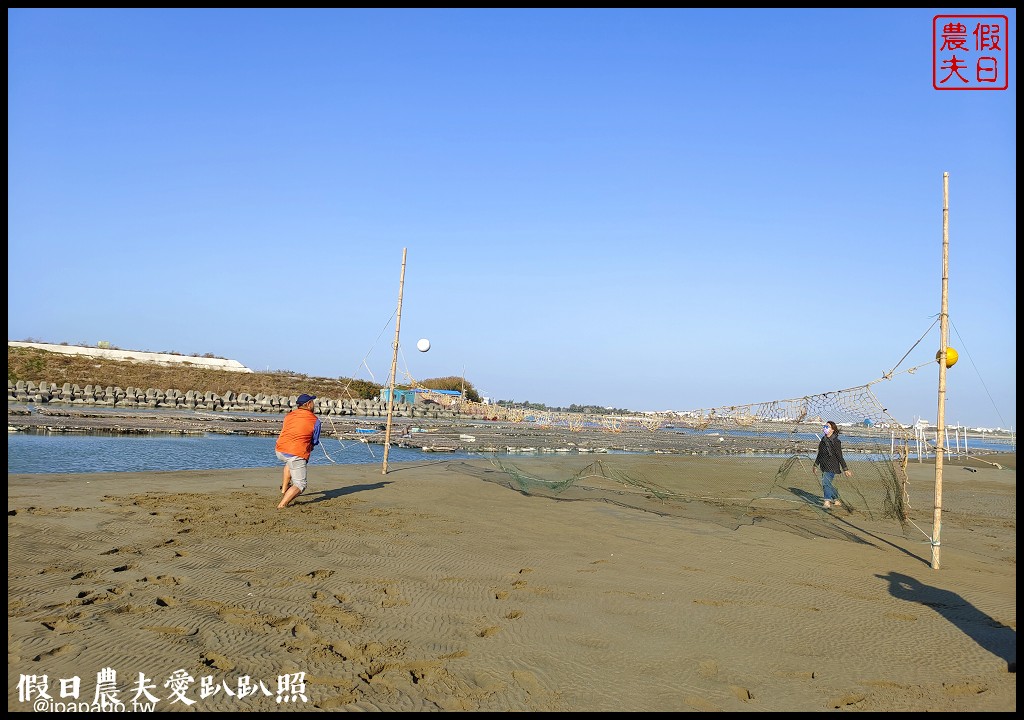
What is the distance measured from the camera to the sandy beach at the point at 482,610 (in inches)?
159

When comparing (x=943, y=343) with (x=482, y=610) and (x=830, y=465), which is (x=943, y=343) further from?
(x=482, y=610)

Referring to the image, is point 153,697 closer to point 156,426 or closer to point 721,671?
point 721,671

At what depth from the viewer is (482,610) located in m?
5.62

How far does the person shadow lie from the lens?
Result: 5258 millimetres

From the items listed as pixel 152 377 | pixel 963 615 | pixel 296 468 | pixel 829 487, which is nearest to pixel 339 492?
pixel 296 468

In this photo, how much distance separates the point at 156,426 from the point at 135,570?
76.5 feet

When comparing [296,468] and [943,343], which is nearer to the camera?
[943,343]

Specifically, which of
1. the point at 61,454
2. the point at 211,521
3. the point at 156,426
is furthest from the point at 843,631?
the point at 156,426

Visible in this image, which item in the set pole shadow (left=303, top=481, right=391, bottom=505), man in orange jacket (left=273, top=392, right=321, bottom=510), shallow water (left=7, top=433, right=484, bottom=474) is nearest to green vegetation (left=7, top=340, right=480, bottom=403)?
shallow water (left=7, top=433, right=484, bottom=474)

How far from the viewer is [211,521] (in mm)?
8641

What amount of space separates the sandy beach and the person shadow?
0.11 feet

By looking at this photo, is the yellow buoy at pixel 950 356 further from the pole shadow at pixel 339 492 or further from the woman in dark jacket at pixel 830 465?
the pole shadow at pixel 339 492

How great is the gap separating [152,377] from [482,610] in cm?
5911

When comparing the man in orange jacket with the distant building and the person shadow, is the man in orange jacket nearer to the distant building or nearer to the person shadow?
the person shadow
